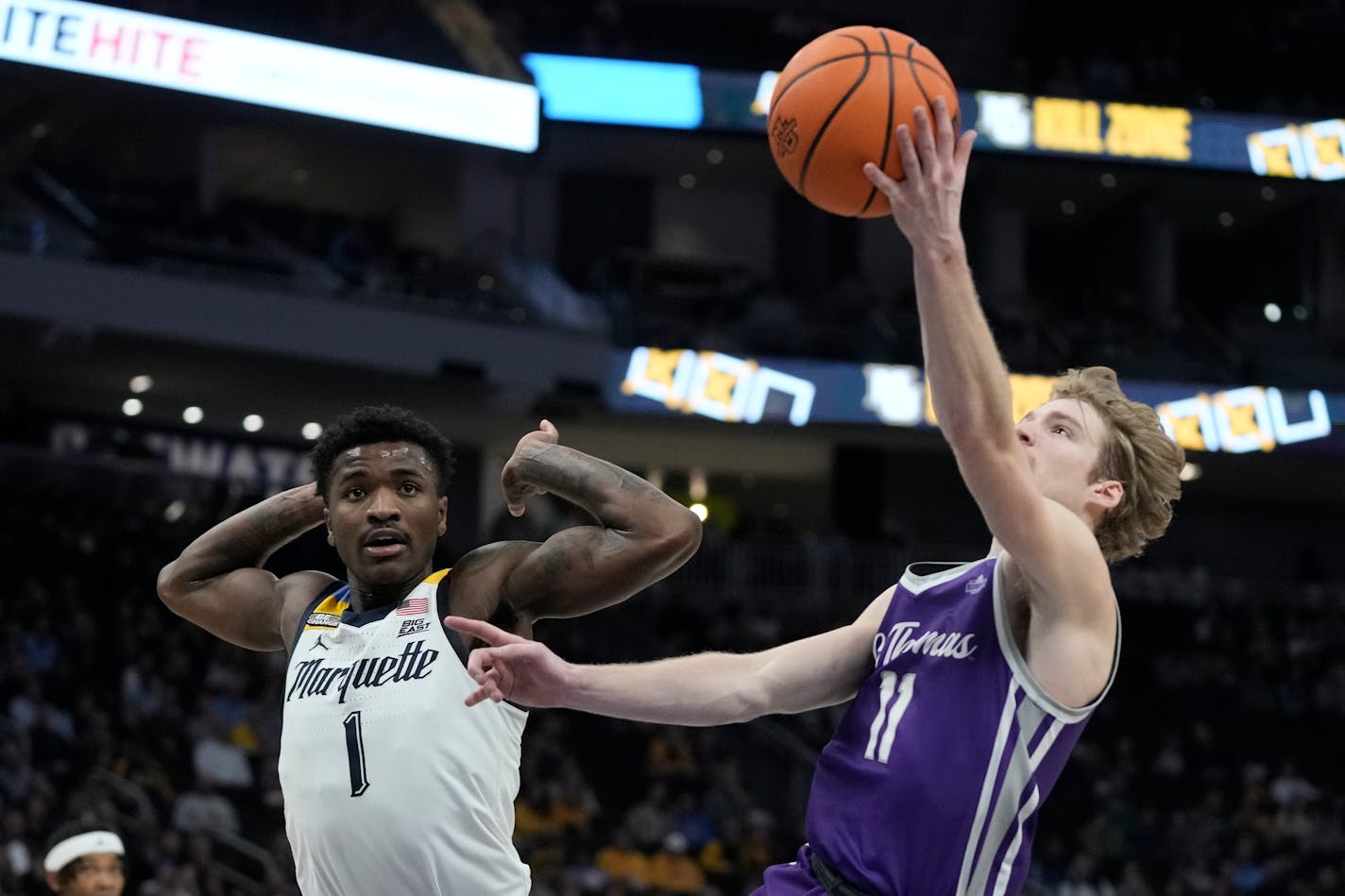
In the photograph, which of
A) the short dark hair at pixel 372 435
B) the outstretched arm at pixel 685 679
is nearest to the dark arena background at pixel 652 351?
the short dark hair at pixel 372 435

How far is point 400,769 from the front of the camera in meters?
4.29

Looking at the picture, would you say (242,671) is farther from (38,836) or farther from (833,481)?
(833,481)

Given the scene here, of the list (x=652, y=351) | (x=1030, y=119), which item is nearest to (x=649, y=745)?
(x=652, y=351)

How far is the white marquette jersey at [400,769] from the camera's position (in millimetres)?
4285

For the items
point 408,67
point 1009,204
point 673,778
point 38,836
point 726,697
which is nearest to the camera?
point 726,697

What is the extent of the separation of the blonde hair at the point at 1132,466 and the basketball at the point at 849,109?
26.4 inches

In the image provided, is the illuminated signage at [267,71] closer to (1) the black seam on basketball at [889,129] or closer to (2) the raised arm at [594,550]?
(2) the raised arm at [594,550]

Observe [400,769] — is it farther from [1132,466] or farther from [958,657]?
[1132,466]

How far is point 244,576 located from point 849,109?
2.40m

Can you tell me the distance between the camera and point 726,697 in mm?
3822

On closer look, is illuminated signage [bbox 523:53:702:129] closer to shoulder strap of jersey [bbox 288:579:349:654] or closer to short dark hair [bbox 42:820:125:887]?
short dark hair [bbox 42:820:125:887]

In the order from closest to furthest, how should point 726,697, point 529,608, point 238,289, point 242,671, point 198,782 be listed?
1. point 726,697
2. point 529,608
3. point 198,782
4. point 242,671
5. point 238,289

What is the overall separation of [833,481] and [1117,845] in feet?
31.4

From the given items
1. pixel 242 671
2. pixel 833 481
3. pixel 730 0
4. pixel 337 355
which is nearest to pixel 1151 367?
pixel 833 481
